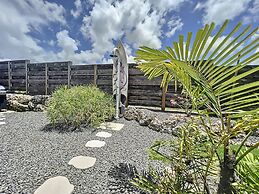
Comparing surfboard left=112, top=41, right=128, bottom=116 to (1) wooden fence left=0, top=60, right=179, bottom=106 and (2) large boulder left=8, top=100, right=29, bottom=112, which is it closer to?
(1) wooden fence left=0, top=60, right=179, bottom=106

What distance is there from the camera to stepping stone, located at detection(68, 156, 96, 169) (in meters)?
1.95

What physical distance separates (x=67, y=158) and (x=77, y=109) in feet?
5.26

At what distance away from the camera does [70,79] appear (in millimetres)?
6445

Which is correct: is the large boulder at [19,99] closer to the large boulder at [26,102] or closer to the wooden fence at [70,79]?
A: the large boulder at [26,102]

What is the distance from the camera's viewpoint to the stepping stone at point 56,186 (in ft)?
4.86

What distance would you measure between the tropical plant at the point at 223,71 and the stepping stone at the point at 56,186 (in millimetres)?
1399

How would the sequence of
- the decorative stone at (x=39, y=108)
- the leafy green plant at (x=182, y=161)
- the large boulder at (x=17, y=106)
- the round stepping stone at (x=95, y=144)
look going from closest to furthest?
the leafy green plant at (x=182, y=161), the round stepping stone at (x=95, y=144), the decorative stone at (x=39, y=108), the large boulder at (x=17, y=106)

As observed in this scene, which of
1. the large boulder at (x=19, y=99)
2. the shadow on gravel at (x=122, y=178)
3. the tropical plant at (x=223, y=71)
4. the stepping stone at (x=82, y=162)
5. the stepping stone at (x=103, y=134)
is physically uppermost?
the tropical plant at (x=223, y=71)

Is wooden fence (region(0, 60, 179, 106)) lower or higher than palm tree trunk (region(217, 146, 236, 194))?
higher

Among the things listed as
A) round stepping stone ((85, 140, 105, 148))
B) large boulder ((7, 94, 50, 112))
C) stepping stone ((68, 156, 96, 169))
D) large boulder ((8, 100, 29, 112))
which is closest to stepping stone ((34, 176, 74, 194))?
stepping stone ((68, 156, 96, 169))

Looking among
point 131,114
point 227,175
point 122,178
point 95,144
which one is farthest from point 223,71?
point 131,114

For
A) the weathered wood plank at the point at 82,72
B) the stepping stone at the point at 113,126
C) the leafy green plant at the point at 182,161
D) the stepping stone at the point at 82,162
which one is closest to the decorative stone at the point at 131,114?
the stepping stone at the point at 113,126

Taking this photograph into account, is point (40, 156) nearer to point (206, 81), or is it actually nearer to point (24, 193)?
point (24, 193)

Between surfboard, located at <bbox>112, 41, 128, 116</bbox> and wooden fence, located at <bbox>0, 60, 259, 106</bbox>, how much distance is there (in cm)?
42
